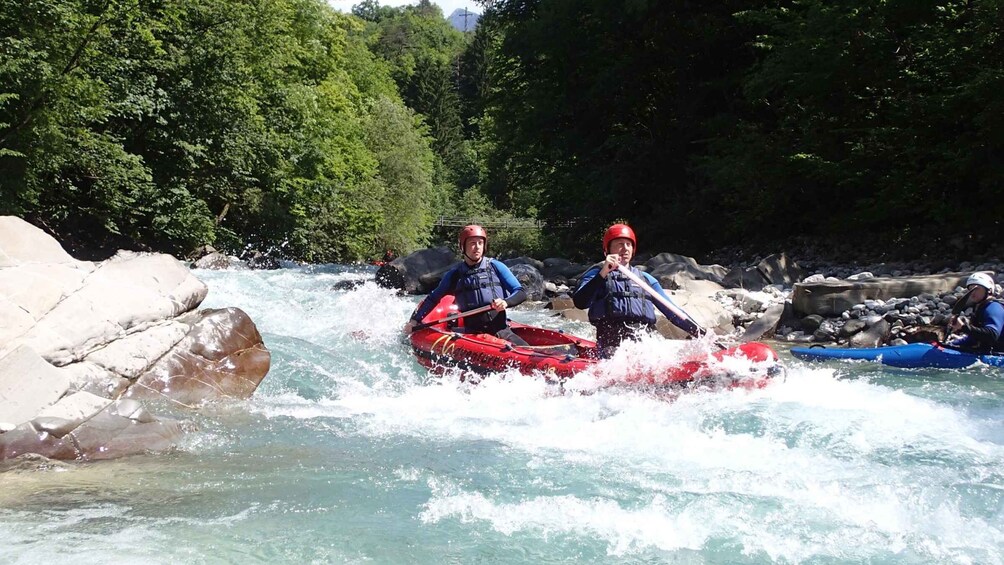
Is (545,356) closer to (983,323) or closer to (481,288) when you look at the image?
(481,288)

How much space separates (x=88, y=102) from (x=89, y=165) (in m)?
1.91

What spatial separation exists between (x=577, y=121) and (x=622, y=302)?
14.8 meters

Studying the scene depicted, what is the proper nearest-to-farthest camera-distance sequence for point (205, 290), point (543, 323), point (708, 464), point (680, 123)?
point (708, 464), point (205, 290), point (543, 323), point (680, 123)

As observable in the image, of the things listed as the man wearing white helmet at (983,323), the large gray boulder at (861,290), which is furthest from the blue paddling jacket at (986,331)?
the large gray boulder at (861,290)

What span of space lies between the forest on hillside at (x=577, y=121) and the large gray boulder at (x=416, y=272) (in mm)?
5300

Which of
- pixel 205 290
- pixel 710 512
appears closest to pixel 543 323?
pixel 205 290

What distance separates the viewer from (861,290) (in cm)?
1005

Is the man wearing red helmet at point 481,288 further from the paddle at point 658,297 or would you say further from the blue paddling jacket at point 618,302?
the paddle at point 658,297

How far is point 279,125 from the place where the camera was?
20781 millimetres

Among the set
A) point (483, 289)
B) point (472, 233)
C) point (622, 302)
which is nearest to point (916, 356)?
point (622, 302)

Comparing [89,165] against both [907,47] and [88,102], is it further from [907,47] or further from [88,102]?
[907,47]

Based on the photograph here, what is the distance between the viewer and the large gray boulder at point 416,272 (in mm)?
14500

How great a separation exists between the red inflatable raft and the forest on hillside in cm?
769

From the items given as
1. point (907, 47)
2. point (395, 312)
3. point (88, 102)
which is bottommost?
point (395, 312)
